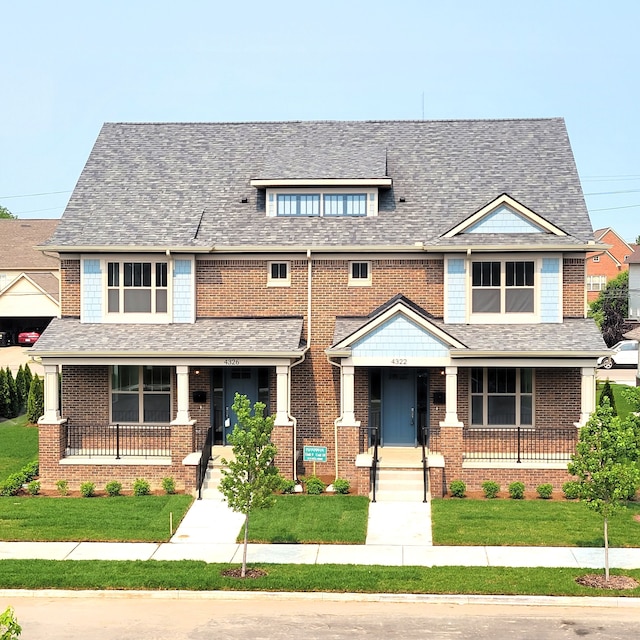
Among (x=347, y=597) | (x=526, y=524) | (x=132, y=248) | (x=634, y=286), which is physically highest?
(x=634, y=286)

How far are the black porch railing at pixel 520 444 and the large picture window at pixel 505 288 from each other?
3.25m

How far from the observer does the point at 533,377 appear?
78.3 feet

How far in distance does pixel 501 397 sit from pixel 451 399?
7.81 ft

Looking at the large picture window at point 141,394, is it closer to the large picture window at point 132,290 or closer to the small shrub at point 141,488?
the large picture window at point 132,290

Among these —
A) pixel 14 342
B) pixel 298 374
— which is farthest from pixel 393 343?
pixel 14 342

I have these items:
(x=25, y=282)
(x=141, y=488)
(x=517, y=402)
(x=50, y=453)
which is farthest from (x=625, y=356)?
(x=50, y=453)

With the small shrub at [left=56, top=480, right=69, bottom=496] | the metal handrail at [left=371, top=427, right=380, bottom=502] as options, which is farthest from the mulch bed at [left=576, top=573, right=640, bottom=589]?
the small shrub at [left=56, top=480, right=69, bottom=496]

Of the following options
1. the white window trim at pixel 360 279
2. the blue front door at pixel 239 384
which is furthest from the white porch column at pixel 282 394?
the white window trim at pixel 360 279

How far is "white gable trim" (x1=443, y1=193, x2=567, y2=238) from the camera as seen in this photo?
23562mm

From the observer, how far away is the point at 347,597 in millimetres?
15195

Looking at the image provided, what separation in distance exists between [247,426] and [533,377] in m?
9.85

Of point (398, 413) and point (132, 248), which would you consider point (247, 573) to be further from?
point (132, 248)

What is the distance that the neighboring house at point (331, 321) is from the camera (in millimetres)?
22453

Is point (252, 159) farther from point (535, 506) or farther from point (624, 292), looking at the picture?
point (624, 292)
